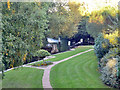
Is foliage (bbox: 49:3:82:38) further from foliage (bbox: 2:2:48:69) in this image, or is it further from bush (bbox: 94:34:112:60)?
foliage (bbox: 2:2:48:69)

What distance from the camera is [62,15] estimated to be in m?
24.7

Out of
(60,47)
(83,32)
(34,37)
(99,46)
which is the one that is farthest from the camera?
(83,32)

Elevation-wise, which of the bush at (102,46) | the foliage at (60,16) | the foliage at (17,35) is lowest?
the bush at (102,46)

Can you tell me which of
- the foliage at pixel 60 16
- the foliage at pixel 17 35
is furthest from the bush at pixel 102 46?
the foliage at pixel 60 16

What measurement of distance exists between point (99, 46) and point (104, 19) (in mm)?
8669

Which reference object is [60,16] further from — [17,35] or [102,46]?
[17,35]

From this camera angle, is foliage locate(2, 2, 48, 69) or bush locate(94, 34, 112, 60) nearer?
foliage locate(2, 2, 48, 69)

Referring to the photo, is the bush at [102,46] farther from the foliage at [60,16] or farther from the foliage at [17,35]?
the foliage at [60,16]

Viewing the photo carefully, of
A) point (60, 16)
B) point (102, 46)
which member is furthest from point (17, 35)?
point (60, 16)

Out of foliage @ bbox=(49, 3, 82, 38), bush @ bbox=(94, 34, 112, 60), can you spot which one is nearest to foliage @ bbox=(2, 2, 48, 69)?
bush @ bbox=(94, 34, 112, 60)

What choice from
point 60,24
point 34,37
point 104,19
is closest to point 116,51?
point 34,37

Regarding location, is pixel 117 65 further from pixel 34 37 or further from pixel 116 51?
pixel 34 37

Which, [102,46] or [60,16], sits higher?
[60,16]

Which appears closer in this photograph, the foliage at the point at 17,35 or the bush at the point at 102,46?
the foliage at the point at 17,35
